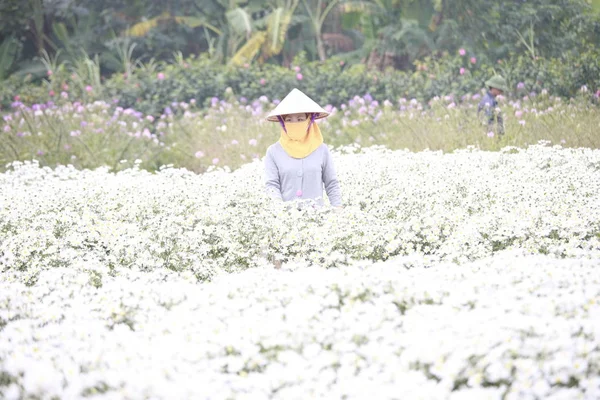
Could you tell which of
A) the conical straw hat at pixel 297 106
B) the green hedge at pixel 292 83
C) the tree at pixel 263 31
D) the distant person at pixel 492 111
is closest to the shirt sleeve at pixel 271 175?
the conical straw hat at pixel 297 106

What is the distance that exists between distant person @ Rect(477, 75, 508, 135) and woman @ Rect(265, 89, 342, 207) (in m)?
5.00

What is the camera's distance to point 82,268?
15.9 ft

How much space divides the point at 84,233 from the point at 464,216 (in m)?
2.86

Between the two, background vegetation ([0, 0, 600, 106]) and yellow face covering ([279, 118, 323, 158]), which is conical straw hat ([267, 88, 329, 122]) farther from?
background vegetation ([0, 0, 600, 106])

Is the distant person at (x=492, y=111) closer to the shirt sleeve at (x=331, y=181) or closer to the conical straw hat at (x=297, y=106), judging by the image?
the shirt sleeve at (x=331, y=181)

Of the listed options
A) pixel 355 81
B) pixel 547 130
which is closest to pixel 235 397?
pixel 547 130

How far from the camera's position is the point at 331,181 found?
19.6 ft


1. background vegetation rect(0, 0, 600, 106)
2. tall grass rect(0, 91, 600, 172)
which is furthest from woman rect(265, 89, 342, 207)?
background vegetation rect(0, 0, 600, 106)

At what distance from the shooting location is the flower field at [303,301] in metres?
2.69

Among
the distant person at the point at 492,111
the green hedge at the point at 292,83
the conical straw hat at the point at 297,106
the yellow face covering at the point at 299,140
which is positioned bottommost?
the green hedge at the point at 292,83

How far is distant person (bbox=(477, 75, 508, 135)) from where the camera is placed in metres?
10.5

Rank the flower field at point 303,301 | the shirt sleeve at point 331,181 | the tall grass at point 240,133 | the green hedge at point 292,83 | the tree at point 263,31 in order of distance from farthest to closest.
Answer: the tree at point 263,31
the green hedge at point 292,83
the tall grass at point 240,133
the shirt sleeve at point 331,181
the flower field at point 303,301

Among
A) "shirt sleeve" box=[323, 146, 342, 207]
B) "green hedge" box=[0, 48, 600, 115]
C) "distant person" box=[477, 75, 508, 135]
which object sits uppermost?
"shirt sleeve" box=[323, 146, 342, 207]

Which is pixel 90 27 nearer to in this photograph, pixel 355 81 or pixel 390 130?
→ pixel 355 81
